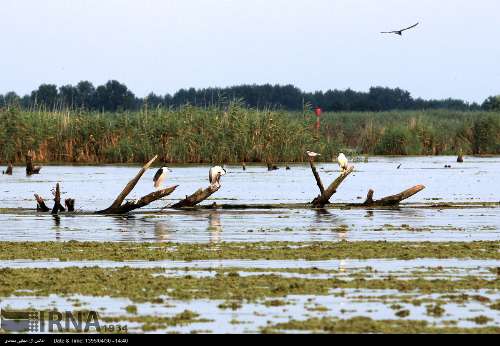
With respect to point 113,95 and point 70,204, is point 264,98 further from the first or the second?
point 70,204

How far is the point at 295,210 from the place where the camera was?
33781mm

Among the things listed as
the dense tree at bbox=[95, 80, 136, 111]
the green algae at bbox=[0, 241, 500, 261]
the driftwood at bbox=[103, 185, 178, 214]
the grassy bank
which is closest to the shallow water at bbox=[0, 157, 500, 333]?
the driftwood at bbox=[103, 185, 178, 214]

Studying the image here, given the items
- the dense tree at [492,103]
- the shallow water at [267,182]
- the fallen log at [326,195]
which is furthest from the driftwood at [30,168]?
the dense tree at [492,103]

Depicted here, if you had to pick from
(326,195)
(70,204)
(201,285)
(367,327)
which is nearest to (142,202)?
(70,204)

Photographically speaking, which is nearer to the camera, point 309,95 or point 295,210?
point 295,210

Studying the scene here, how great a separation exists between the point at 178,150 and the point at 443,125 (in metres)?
28.5

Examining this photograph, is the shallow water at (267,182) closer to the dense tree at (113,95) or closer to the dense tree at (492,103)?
the dense tree at (492,103)

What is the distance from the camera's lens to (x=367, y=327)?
1340 cm

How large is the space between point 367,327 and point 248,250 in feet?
28.5

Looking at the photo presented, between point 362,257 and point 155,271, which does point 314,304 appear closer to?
point 155,271

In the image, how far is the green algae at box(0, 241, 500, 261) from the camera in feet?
68.6

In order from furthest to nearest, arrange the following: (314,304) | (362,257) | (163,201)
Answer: (163,201), (362,257), (314,304)
